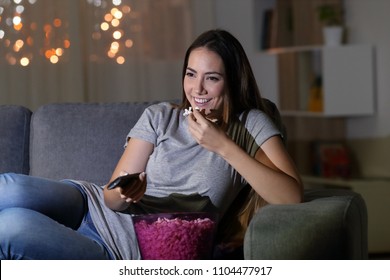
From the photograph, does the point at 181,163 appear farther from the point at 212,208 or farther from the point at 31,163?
the point at 31,163

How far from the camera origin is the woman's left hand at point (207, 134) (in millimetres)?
2242

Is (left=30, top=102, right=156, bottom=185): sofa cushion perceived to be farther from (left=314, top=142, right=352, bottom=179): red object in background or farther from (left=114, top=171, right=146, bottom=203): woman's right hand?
(left=314, top=142, right=352, bottom=179): red object in background

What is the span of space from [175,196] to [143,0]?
282cm

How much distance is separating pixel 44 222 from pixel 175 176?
41cm

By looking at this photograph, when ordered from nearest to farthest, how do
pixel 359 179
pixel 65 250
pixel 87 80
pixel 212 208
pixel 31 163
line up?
pixel 65 250 → pixel 212 208 → pixel 31 163 → pixel 359 179 → pixel 87 80

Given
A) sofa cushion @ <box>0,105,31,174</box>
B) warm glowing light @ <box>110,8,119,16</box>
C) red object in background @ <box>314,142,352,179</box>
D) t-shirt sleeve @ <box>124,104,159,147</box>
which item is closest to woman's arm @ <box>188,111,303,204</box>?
t-shirt sleeve @ <box>124,104,159,147</box>

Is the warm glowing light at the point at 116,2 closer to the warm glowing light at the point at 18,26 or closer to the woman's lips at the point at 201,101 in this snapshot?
the warm glowing light at the point at 18,26

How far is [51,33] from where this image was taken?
16.0 feet

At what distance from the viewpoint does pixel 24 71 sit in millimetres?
4832

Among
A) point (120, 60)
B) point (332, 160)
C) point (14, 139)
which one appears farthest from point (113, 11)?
point (14, 139)

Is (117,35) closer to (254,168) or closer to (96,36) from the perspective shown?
(96,36)

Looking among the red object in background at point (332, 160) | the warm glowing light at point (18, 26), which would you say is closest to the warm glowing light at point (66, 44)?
the warm glowing light at point (18, 26)

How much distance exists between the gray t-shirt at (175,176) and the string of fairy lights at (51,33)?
2459 mm
